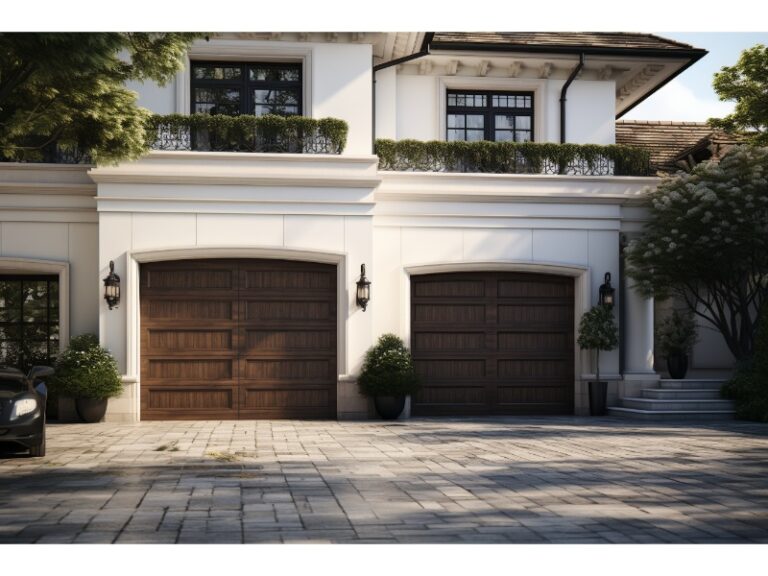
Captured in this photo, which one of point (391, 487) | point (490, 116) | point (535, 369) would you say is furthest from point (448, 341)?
point (391, 487)

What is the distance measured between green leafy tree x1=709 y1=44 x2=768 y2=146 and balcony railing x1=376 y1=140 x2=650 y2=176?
6.95ft

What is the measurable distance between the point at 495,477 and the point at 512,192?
9642 mm

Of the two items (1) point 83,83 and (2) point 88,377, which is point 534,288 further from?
(1) point 83,83

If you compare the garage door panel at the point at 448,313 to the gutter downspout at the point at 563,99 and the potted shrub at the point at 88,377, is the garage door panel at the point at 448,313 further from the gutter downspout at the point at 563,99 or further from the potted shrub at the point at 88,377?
the potted shrub at the point at 88,377

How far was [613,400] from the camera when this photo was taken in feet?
61.5

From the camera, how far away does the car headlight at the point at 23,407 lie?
11.0 meters

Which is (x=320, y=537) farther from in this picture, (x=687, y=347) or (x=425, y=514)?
(x=687, y=347)

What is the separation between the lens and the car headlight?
36.1 feet

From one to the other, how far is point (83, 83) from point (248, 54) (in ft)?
21.4

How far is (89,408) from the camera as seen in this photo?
16453 millimetres

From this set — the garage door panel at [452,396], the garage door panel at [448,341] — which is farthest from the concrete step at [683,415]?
the garage door panel at [448,341]

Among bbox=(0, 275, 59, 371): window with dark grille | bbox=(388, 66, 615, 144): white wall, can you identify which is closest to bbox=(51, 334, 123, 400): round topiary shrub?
bbox=(0, 275, 59, 371): window with dark grille

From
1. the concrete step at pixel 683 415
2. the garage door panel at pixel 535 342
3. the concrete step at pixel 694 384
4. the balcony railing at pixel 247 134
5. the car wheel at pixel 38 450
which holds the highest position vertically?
the balcony railing at pixel 247 134

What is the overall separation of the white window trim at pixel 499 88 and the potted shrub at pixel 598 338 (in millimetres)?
4313
